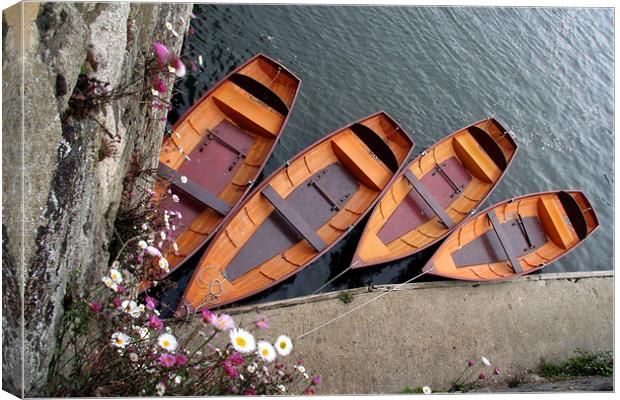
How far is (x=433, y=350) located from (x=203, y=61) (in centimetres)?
574

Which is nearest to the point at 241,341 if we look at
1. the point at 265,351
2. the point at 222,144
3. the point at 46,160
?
the point at 265,351

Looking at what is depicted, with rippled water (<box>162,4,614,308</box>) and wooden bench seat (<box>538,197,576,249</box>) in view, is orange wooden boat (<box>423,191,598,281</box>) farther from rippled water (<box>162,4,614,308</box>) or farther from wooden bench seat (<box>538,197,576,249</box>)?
rippled water (<box>162,4,614,308</box>)

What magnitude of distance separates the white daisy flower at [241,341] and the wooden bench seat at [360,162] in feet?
16.1

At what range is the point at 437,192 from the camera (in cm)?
797

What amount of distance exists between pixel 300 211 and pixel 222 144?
1.44 metres

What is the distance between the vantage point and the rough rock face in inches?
111

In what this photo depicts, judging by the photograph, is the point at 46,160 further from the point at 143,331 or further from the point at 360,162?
the point at 360,162

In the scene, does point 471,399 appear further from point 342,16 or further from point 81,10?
point 342,16

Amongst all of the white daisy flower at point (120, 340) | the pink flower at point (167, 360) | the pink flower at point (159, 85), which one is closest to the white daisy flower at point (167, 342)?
the pink flower at point (167, 360)

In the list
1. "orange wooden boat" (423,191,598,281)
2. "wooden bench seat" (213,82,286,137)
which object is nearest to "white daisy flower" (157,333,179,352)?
"orange wooden boat" (423,191,598,281)

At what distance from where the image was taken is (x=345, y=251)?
7.46 metres

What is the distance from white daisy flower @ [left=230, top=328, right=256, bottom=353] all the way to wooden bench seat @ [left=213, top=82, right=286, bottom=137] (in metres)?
4.87

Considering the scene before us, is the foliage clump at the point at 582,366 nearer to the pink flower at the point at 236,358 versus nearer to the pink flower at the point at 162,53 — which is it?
the pink flower at the point at 236,358

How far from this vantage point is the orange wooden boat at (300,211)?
20.4ft
